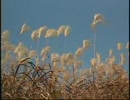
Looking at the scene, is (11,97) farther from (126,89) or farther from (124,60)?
(124,60)

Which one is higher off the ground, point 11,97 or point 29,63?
point 29,63

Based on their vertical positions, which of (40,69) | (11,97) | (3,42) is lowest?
(11,97)

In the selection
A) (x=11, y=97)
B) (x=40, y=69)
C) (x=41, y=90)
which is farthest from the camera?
(x=40, y=69)

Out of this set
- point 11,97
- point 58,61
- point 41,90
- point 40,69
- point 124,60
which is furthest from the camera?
point 124,60

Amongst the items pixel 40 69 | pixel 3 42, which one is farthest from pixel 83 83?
pixel 3 42

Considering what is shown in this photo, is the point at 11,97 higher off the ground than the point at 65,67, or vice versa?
the point at 65,67

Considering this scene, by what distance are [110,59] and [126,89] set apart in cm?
83

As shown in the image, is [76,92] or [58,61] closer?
[76,92]

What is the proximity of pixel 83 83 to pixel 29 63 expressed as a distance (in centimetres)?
48

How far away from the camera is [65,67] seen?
310 cm

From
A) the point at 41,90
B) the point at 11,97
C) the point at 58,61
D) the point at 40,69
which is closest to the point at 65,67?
the point at 58,61

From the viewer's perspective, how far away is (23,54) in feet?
9.89

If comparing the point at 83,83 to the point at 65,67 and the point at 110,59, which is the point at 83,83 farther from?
the point at 110,59

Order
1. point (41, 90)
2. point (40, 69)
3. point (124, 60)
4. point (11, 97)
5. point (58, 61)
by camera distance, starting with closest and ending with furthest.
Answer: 1. point (11, 97)
2. point (41, 90)
3. point (40, 69)
4. point (58, 61)
5. point (124, 60)
